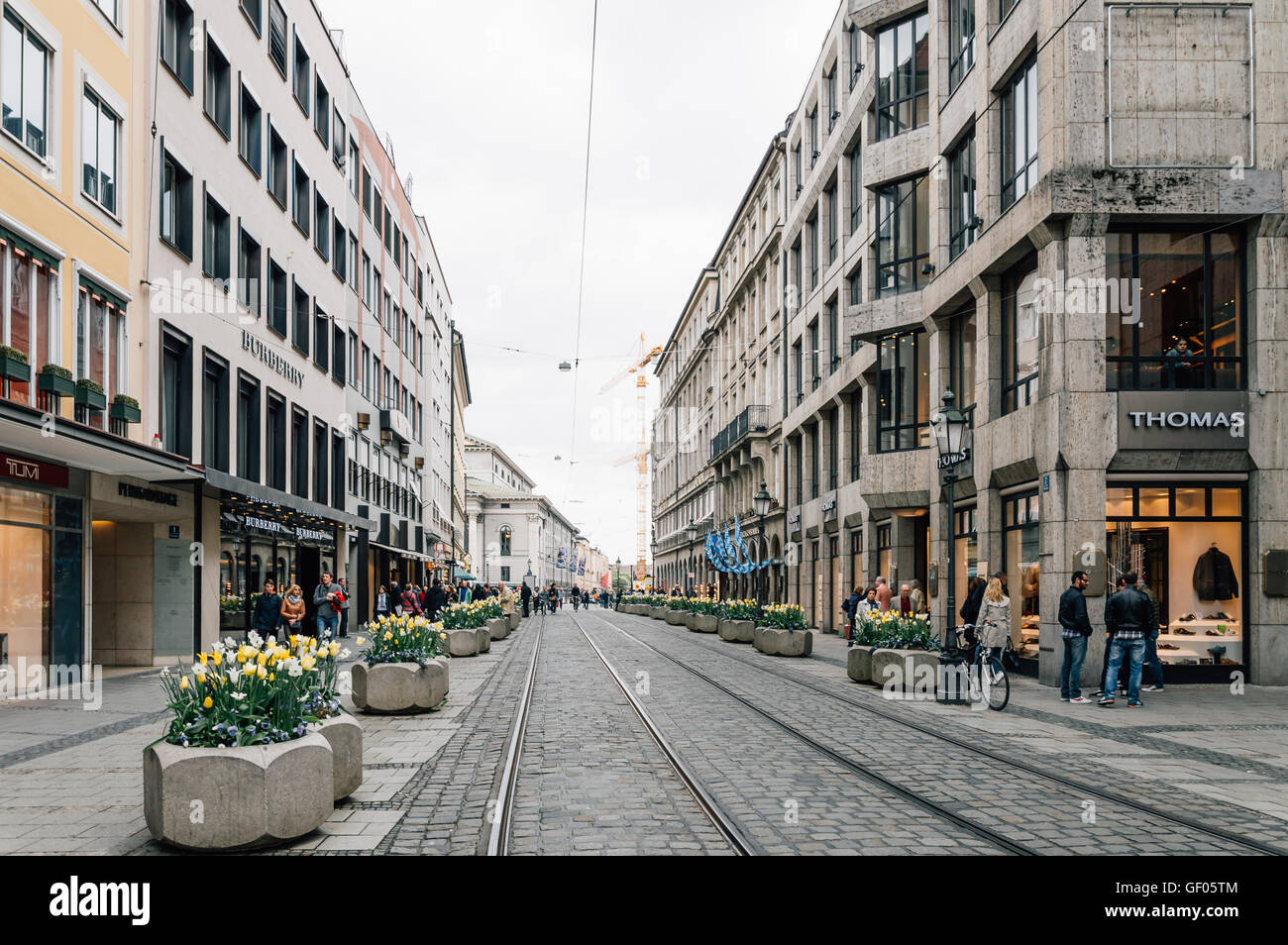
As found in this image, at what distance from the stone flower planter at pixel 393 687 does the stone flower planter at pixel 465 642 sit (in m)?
10.9

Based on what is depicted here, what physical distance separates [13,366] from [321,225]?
2129 centimetres

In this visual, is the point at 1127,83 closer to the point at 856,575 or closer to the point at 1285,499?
the point at 1285,499

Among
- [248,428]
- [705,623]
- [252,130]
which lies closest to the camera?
[248,428]

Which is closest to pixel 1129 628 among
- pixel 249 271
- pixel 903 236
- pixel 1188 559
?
pixel 1188 559

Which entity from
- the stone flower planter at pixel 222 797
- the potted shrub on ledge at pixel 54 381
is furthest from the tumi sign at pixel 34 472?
the stone flower planter at pixel 222 797

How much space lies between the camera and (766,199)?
52.6 metres

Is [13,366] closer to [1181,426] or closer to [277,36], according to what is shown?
[1181,426]

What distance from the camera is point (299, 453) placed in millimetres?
32531

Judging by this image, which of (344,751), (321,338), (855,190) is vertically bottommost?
(344,751)

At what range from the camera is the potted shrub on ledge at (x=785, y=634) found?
26.3 metres

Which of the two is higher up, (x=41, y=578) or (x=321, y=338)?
(x=321, y=338)
